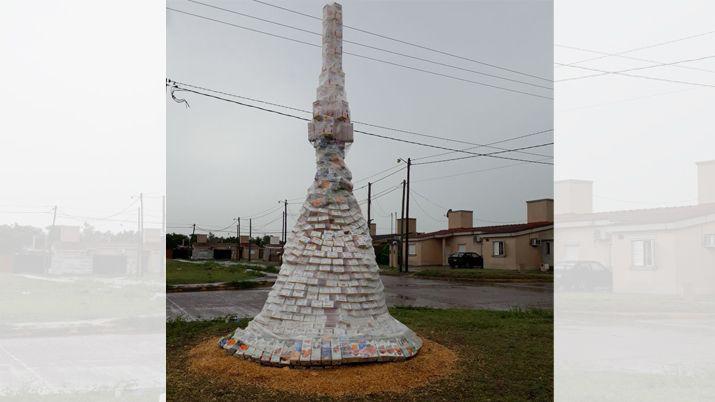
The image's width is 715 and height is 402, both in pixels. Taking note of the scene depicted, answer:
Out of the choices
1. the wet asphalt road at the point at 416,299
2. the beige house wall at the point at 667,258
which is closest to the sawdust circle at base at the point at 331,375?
the wet asphalt road at the point at 416,299

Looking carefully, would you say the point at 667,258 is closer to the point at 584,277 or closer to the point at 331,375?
the point at 584,277

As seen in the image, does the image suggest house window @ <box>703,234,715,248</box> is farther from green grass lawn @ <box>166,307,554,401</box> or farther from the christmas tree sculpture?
the christmas tree sculpture

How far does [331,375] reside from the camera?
5973 millimetres

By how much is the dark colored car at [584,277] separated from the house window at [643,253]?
2038 mm

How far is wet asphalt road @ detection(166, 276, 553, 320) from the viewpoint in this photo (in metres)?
12.8

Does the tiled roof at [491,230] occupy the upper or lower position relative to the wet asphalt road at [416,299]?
upper

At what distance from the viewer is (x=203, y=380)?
241 inches

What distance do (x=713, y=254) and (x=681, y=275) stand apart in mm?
1045

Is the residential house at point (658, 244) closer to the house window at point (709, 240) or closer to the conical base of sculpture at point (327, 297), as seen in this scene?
the house window at point (709, 240)

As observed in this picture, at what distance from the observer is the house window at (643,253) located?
15773 millimetres

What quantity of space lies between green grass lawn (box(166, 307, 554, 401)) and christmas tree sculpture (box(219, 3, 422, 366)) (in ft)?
2.36

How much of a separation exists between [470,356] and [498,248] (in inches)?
813

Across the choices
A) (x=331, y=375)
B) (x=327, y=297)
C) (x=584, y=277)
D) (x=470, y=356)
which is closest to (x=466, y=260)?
(x=584, y=277)

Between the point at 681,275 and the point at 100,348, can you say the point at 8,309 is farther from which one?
the point at 681,275
